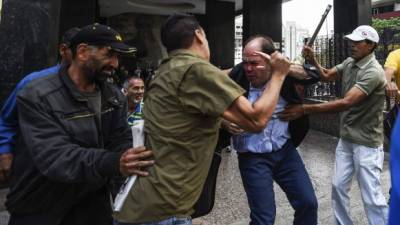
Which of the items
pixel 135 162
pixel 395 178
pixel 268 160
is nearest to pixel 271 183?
pixel 268 160

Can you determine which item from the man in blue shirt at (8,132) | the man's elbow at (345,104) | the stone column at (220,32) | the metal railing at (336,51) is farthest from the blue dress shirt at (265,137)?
the stone column at (220,32)

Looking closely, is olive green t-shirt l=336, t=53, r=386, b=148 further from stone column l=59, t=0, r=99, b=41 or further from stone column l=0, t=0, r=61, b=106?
stone column l=59, t=0, r=99, b=41

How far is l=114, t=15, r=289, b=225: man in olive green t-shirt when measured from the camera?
2098 millimetres

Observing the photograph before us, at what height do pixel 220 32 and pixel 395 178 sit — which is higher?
pixel 220 32

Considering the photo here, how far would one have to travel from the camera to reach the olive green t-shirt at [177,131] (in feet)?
6.87

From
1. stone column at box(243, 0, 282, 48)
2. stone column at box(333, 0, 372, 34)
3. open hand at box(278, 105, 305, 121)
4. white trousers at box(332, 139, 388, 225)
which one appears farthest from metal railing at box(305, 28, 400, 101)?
open hand at box(278, 105, 305, 121)

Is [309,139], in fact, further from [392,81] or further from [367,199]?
[367,199]

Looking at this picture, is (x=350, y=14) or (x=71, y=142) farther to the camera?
(x=350, y=14)

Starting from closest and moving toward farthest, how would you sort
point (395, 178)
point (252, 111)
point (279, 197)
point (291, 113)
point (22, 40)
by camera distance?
1. point (395, 178)
2. point (252, 111)
3. point (291, 113)
4. point (22, 40)
5. point (279, 197)

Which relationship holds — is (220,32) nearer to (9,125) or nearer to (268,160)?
(268,160)

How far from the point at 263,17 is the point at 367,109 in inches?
399

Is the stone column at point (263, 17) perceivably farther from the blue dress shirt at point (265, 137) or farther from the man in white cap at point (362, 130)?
the blue dress shirt at point (265, 137)

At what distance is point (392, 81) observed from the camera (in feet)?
15.2

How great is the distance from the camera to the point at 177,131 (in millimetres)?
2135
